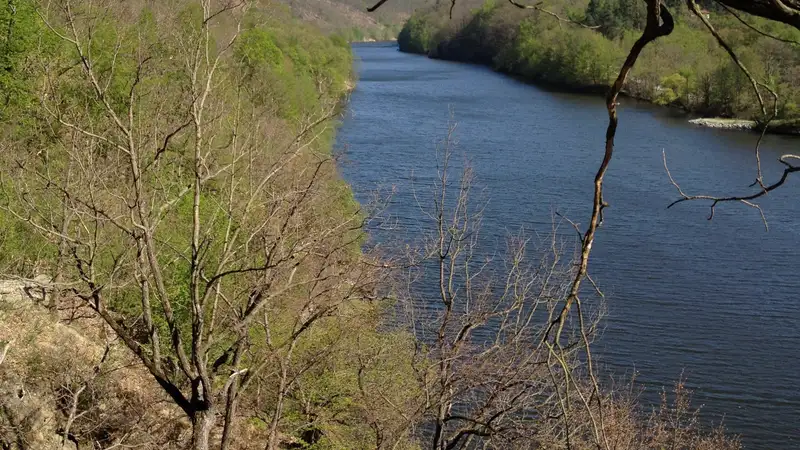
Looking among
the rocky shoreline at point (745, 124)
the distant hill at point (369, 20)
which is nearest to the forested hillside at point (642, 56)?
the rocky shoreline at point (745, 124)

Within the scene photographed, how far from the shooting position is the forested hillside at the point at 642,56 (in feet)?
144

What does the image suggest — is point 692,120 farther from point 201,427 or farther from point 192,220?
point 201,427

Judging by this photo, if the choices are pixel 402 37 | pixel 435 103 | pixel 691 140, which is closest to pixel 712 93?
pixel 691 140

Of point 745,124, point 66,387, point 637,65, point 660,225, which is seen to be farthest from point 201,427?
point 637,65

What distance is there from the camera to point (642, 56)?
56094 mm

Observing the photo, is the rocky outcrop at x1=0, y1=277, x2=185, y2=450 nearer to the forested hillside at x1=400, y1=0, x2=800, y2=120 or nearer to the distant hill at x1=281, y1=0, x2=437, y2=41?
the forested hillside at x1=400, y1=0, x2=800, y2=120

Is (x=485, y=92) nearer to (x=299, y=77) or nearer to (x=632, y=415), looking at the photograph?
(x=299, y=77)

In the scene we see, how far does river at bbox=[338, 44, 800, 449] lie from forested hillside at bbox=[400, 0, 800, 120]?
3.42 meters

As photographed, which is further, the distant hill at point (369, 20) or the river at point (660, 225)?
the distant hill at point (369, 20)

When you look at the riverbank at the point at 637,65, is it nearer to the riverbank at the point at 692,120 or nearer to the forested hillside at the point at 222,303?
the riverbank at the point at 692,120

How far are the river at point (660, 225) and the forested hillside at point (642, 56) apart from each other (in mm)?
3423

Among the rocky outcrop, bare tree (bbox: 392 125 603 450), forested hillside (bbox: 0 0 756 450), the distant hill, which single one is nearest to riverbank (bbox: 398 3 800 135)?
bare tree (bbox: 392 125 603 450)

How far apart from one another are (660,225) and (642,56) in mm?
34157

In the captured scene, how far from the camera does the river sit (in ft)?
57.1
